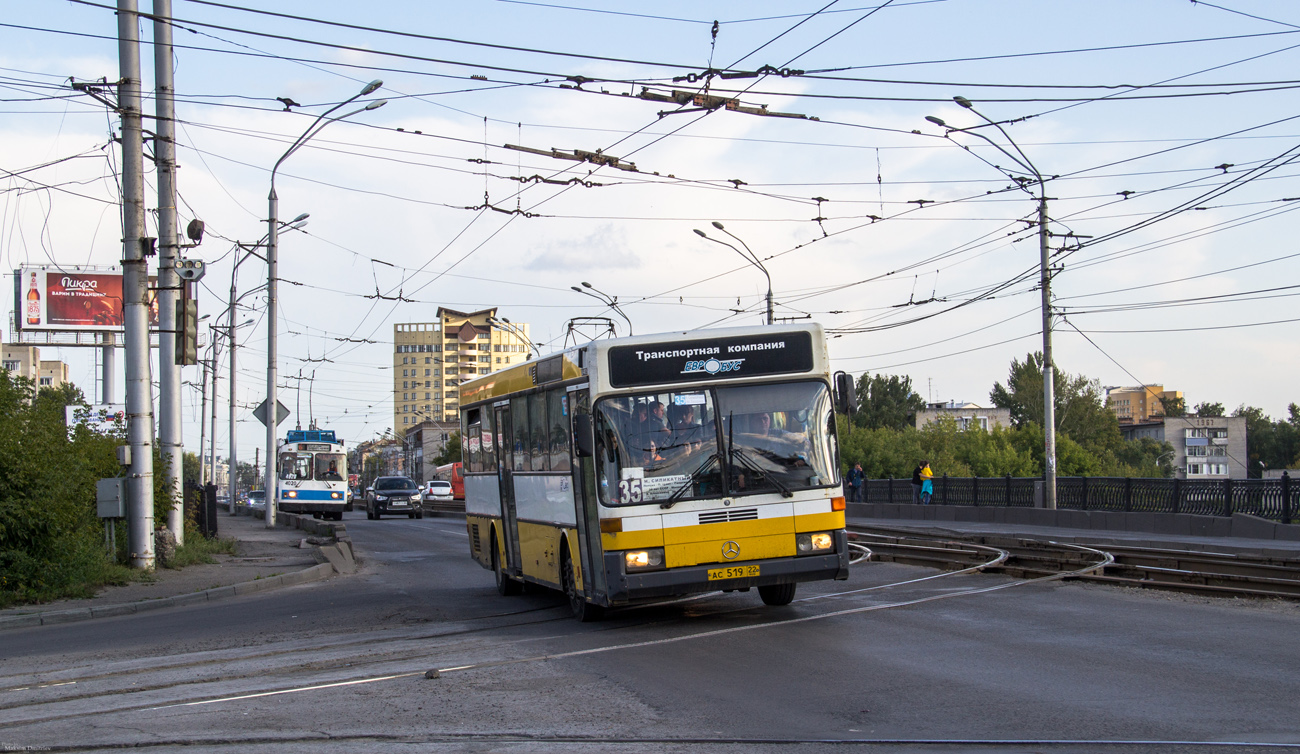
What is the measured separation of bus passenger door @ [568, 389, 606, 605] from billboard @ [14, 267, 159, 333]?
2211 inches

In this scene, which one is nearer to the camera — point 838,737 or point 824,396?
point 838,737

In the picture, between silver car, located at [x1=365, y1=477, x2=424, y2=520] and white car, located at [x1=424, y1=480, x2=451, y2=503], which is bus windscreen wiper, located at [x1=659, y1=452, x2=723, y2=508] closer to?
silver car, located at [x1=365, y1=477, x2=424, y2=520]

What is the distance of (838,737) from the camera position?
6156mm

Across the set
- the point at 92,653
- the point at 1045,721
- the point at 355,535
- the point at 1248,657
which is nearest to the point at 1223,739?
the point at 1045,721

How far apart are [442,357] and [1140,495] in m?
156

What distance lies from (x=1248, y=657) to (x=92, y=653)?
31.4 feet

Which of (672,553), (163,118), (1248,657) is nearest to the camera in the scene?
(1248,657)

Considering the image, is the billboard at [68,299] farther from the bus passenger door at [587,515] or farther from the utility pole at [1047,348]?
the bus passenger door at [587,515]

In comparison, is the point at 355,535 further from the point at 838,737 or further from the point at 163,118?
the point at 838,737

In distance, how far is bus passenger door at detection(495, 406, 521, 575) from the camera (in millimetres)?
14367

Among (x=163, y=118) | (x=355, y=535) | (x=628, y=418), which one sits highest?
(x=163, y=118)

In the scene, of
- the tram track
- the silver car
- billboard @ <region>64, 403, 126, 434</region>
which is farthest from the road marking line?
the silver car

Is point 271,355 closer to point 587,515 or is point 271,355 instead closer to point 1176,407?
point 587,515

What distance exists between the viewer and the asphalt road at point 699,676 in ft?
20.8
